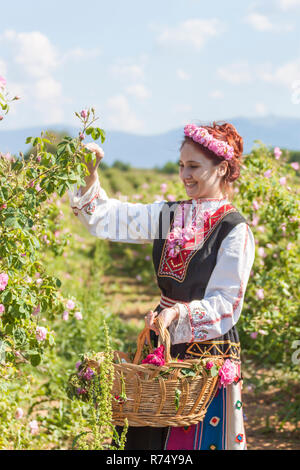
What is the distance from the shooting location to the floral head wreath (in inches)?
84.0

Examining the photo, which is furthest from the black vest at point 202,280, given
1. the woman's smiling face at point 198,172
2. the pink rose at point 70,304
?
the pink rose at point 70,304

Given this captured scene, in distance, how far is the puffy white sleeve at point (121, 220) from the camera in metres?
2.29

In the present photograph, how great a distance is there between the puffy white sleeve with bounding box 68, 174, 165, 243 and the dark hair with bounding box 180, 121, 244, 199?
286mm

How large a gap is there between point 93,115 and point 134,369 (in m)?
0.85

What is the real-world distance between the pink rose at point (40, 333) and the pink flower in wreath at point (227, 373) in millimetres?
744

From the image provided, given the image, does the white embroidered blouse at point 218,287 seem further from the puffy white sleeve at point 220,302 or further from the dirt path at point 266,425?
the dirt path at point 266,425

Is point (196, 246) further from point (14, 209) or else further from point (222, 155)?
point (14, 209)

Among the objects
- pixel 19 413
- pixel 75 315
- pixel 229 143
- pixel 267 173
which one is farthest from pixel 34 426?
pixel 267 173

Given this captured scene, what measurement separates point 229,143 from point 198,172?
0.19 m

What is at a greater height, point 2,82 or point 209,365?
point 2,82

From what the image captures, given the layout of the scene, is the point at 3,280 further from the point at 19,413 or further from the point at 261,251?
the point at 261,251

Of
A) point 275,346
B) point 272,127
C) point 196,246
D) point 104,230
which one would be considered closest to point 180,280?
point 196,246

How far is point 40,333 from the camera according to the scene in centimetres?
233
